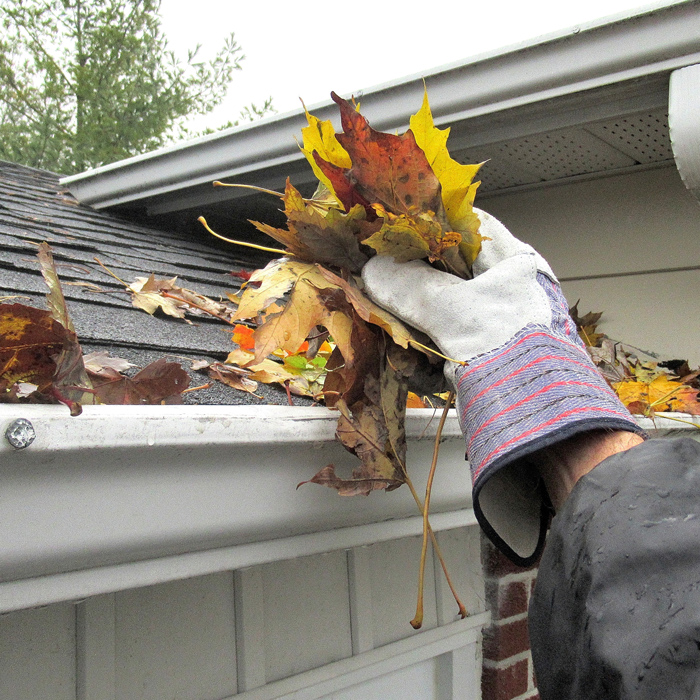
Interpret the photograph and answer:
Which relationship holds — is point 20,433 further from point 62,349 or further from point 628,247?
point 628,247

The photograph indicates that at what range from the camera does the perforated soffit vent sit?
204cm

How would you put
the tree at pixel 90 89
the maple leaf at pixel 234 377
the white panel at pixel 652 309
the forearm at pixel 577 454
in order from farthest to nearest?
the tree at pixel 90 89, the white panel at pixel 652 309, the maple leaf at pixel 234 377, the forearm at pixel 577 454

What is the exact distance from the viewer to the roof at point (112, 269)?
1.32 metres

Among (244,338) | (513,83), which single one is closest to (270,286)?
(244,338)

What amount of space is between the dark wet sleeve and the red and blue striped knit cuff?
0.07 meters

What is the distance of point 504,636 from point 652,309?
4.08ft

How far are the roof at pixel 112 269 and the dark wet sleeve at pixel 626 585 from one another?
605 millimetres

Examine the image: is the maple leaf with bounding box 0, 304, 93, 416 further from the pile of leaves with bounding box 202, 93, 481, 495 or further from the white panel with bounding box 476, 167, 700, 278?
the white panel with bounding box 476, 167, 700, 278

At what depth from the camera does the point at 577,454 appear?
0.80m

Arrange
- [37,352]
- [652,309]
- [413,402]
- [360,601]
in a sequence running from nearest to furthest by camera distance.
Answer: [37,352] → [413,402] → [360,601] → [652,309]

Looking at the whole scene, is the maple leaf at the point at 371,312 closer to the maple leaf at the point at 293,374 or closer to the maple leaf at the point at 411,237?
the maple leaf at the point at 411,237

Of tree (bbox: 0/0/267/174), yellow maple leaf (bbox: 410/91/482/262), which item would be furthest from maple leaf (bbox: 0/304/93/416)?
tree (bbox: 0/0/267/174)

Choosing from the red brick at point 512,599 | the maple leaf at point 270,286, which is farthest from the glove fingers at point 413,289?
the red brick at point 512,599

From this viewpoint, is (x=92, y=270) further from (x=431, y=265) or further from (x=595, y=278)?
(x=595, y=278)
